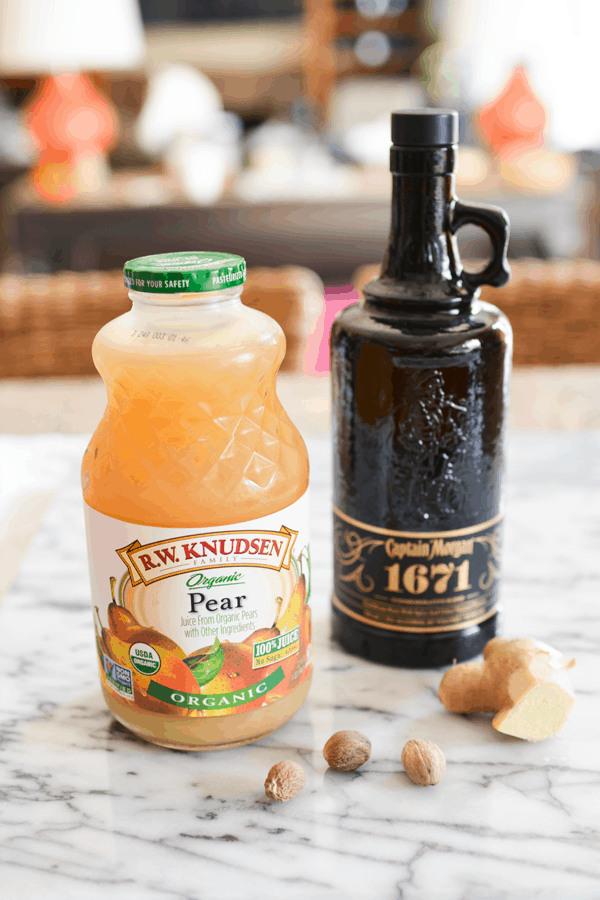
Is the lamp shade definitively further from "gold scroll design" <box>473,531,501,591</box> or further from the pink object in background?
"gold scroll design" <box>473,531,501,591</box>

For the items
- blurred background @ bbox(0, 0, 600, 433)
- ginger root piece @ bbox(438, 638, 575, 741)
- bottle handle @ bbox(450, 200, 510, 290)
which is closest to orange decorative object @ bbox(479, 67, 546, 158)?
blurred background @ bbox(0, 0, 600, 433)

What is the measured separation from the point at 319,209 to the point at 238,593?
8.27 ft

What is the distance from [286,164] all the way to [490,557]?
111 inches

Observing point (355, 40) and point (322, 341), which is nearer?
point (322, 341)

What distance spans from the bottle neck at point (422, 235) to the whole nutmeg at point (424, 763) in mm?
320

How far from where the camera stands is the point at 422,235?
2.09 feet

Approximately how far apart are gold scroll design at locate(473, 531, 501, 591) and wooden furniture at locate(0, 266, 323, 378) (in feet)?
2.38

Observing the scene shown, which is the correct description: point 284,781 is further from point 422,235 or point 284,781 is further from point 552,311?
point 552,311

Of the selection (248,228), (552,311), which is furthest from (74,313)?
(248,228)

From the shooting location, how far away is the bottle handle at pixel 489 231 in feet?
2.09

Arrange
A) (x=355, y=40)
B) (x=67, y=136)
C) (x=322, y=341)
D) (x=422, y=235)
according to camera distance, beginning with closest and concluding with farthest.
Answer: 1. (x=422, y=235)
2. (x=322, y=341)
3. (x=67, y=136)
4. (x=355, y=40)

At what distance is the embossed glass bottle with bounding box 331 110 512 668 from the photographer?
0.64 meters

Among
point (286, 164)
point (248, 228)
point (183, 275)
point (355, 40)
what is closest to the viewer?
point (183, 275)

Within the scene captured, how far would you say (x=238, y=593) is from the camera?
582 mm
